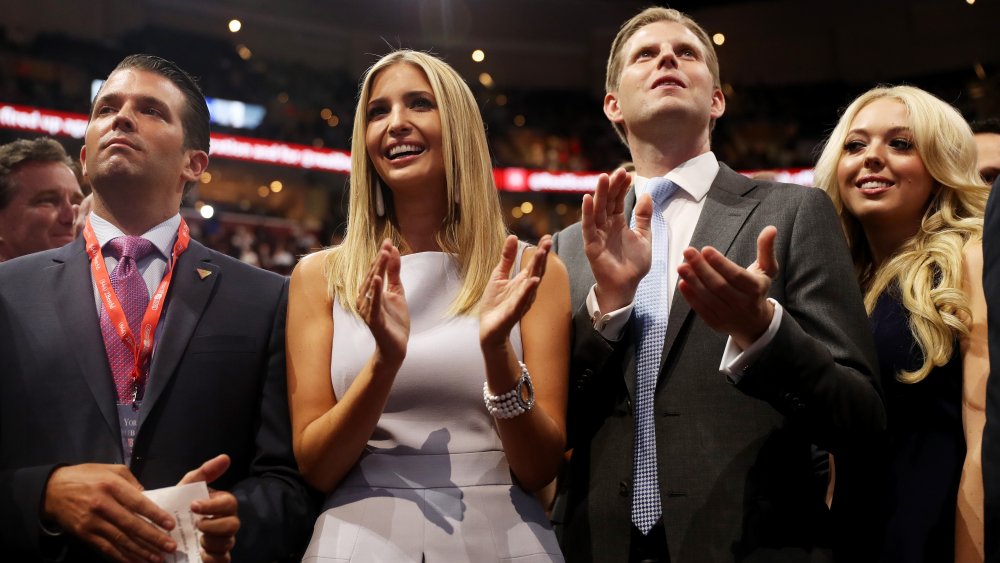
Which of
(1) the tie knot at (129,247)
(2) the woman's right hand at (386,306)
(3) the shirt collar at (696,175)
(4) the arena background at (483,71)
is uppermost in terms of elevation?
(4) the arena background at (483,71)

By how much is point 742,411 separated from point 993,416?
66cm

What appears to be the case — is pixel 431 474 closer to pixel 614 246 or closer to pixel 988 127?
pixel 614 246

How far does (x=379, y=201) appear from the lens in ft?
7.78

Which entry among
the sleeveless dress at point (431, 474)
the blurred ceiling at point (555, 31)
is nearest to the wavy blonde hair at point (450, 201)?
the sleeveless dress at point (431, 474)

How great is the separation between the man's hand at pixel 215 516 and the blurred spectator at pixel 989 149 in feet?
9.48

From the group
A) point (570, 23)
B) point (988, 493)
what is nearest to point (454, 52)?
point (570, 23)

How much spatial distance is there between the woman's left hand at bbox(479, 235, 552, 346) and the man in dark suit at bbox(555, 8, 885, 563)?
0.70 feet

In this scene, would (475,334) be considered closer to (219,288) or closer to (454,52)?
(219,288)

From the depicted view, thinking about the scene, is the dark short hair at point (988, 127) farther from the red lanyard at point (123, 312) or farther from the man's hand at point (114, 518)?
the man's hand at point (114, 518)

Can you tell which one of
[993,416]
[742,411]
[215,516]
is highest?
[993,416]

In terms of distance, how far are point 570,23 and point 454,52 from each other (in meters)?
2.39

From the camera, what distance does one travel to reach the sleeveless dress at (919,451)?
2209 mm

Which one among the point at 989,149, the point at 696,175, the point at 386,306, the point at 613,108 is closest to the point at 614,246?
the point at 696,175

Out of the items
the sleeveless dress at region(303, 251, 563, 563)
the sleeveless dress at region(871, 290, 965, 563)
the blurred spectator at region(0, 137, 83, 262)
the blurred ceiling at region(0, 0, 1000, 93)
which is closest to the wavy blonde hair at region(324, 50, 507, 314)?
the sleeveless dress at region(303, 251, 563, 563)
